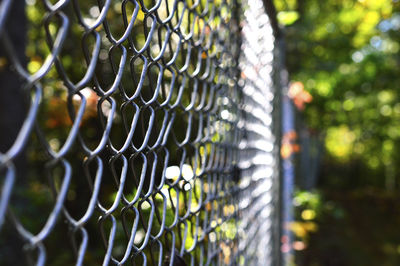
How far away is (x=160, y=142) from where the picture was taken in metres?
0.97

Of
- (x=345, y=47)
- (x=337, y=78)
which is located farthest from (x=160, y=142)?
(x=345, y=47)

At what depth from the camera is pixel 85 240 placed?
0.60 m

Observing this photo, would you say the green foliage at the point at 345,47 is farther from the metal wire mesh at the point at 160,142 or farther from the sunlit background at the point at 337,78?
the metal wire mesh at the point at 160,142

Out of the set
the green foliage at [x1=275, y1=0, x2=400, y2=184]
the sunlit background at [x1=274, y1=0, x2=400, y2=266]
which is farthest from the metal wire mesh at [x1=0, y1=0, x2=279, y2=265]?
the green foliage at [x1=275, y1=0, x2=400, y2=184]

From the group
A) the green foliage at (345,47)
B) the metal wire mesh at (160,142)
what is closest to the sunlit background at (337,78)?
the green foliage at (345,47)

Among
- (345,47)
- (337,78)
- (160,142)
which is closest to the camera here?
(160,142)

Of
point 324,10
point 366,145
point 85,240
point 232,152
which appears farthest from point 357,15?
point 366,145

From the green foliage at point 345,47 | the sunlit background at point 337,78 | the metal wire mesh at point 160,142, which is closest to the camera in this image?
the metal wire mesh at point 160,142

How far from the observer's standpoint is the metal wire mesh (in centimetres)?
55

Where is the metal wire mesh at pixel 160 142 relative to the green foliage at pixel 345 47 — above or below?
below

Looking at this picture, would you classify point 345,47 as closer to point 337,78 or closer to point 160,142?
point 337,78

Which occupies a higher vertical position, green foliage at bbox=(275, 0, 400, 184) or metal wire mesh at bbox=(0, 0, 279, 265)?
green foliage at bbox=(275, 0, 400, 184)

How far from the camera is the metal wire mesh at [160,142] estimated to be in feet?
1.80

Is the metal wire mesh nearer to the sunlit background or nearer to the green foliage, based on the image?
the sunlit background
